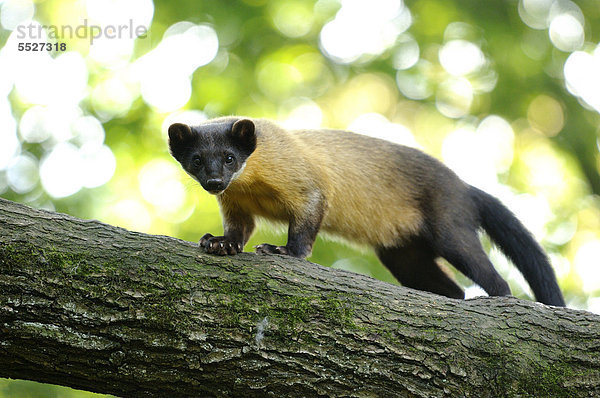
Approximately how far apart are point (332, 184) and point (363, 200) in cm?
61

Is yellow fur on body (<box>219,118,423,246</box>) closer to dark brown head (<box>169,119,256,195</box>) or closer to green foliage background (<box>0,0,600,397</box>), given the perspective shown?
dark brown head (<box>169,119,256,195</box>)

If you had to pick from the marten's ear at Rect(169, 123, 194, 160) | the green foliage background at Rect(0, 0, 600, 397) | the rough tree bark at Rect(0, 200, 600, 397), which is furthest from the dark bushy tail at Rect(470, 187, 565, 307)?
the green foliage background at Rect(0, 0, 600, 397)

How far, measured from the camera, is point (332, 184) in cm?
768

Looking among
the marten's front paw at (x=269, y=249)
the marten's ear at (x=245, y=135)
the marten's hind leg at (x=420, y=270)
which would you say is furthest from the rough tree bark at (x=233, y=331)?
the marten's hind leg at (x=420, y=270)

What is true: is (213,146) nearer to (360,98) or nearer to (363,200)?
(363,200)

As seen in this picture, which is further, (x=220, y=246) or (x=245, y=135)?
(x=245, y=135)

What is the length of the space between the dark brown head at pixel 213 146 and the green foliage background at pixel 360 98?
547 centimetres

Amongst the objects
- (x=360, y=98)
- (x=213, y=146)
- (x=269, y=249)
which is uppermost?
(x=360, y=98)

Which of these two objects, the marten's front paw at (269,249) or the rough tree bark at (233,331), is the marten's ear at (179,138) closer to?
the marten's front paw at (269,249)

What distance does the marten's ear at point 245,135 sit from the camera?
686 centimetres

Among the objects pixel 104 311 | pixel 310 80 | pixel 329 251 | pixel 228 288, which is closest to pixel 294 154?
pixel 228 288

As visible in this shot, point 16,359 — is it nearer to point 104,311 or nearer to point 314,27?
point 104,311

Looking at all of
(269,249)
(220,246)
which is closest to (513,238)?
(269,249)

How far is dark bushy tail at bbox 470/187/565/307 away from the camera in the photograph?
26.6ft
